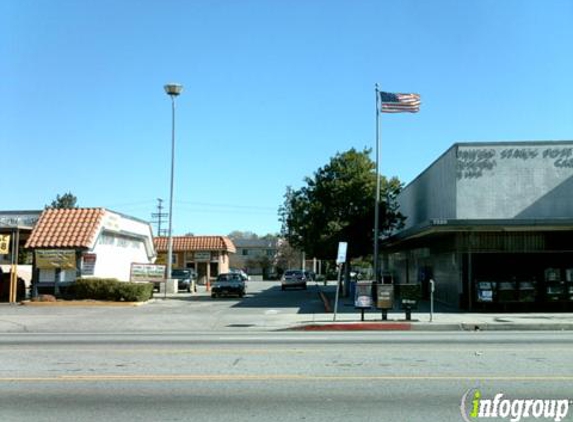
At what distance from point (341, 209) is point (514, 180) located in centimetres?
1305

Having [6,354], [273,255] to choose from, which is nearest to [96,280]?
[6,354]

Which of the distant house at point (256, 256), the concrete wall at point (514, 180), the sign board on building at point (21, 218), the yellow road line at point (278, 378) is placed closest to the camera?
the yellow road line at point (278, 378)

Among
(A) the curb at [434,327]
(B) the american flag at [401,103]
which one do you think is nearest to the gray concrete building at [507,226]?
(B) the american flag at [401,103]

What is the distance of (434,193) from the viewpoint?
32.8 meters

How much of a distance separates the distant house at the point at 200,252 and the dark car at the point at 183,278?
43.9 ft

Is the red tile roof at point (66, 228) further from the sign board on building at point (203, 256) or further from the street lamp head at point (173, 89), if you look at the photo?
the sign board on building at point (203, 256)

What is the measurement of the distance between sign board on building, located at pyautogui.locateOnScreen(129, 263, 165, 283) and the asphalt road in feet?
65.0

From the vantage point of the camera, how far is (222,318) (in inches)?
973

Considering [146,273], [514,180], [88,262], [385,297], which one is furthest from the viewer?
[146,273]

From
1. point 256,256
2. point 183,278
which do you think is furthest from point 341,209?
point 256,256

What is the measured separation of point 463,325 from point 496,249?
7.44 metres

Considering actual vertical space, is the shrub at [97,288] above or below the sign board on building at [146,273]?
below

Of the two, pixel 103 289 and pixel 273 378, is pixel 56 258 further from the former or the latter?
pixel 273 378

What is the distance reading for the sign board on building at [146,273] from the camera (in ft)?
116
